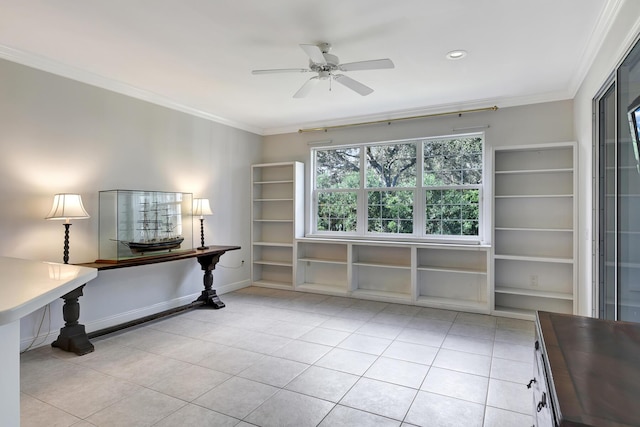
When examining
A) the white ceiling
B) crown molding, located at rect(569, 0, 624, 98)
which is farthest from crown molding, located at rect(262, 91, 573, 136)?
crown molding, located at rect(569, 0, 624, 98)

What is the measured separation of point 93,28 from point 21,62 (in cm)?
98

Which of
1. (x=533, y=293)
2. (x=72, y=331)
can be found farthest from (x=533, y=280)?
(x=72, y=331)

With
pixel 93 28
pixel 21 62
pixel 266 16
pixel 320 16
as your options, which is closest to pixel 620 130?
pixel 320 16

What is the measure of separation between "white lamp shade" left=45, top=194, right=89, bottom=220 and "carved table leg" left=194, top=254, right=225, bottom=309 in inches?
62.4

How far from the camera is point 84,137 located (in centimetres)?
350

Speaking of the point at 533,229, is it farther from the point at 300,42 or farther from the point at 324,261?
the point at 300,42

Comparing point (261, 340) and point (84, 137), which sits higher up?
point (84, 137)

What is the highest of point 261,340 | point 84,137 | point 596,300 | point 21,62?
point 21,62

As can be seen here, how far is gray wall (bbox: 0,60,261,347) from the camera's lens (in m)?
3.04

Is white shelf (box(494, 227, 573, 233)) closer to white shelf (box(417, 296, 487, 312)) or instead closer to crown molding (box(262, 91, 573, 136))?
white shelf (box(417, 296, 487, 312))

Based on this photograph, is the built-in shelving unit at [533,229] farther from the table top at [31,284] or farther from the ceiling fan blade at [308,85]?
the table top at [31,284]

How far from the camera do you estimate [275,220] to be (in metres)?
5.62

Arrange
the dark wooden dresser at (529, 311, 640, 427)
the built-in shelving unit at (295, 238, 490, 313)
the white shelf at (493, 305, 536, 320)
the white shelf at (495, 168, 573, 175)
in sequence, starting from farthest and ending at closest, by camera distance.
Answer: the built-in shelving unit at (295, 238, 490, 313) → the white shelf at (493, 305, 536, 320) → the white shelf at (495, 168, 573, 175) → the dark wooden dresser at (529, 311, 640, 427)

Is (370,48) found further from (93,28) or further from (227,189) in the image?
(227,189)
